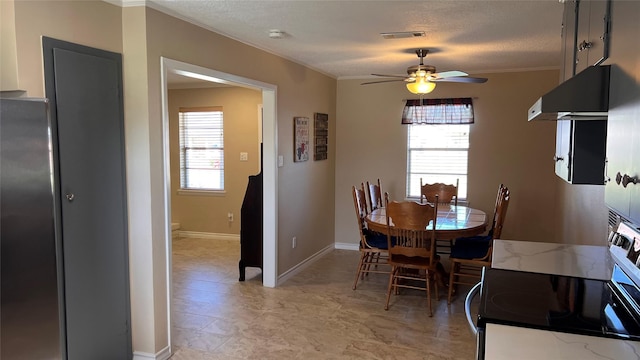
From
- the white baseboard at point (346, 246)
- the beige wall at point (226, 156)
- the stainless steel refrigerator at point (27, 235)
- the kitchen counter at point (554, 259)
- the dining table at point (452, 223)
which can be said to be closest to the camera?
the stainless steel refrigerator at point (27, 235)

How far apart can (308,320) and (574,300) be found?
2.40m

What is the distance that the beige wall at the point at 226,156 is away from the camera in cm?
655

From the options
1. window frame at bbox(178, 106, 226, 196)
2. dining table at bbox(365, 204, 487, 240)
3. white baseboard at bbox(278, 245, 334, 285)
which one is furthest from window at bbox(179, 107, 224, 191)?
dining table at bbox(365, 204, 487, 240)

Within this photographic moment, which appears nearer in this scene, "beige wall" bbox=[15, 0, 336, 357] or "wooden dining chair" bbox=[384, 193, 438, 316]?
"beige wall" bbox=[15, 0, 336, 357]

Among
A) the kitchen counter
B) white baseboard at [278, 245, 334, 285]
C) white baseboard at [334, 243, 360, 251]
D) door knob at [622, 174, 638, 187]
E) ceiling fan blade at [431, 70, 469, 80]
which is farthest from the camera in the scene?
white baseboard at [334, 243, 360, 251]

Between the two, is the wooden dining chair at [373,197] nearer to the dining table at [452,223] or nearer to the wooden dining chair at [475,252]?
the dining table at [452,223]

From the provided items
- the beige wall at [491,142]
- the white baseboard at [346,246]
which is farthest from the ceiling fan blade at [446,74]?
the white baseboard at [346,246]

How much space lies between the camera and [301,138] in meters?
4.99

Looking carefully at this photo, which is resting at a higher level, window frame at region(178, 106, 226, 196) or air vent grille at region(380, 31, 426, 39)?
air vent grille at region(380, 31, 426, 39)

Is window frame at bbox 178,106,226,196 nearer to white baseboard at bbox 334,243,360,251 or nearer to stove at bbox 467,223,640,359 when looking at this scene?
white baseboard at bbox 334,243,360,251

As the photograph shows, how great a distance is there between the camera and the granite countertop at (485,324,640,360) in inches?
54.6

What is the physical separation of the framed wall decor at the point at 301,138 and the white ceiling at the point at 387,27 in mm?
653

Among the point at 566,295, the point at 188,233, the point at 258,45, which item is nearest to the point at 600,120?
the point at 566,295

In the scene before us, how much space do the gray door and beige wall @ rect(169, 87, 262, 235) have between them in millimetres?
3774
